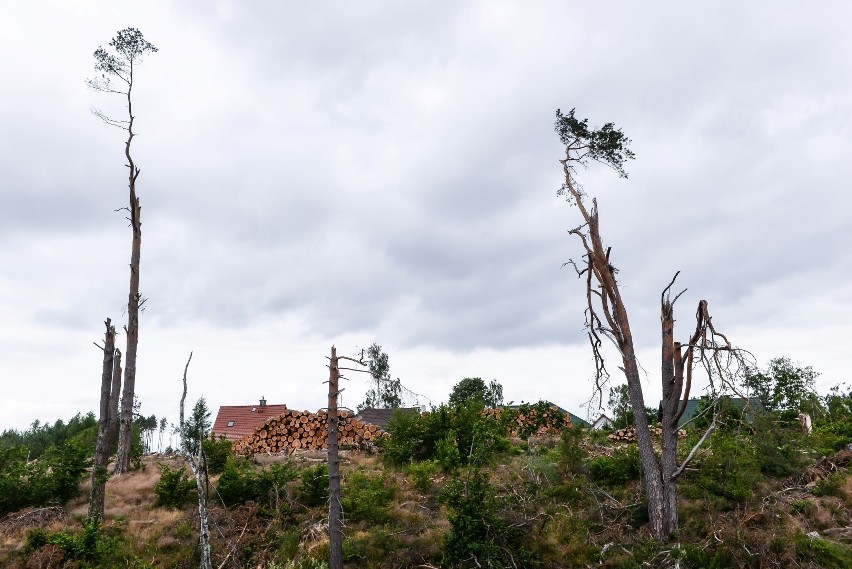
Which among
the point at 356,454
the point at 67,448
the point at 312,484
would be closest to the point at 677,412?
the point at 312,484

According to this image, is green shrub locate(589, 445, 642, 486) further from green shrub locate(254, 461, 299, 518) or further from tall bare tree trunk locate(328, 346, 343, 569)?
green shrub locate(254, 461, 299, 518)

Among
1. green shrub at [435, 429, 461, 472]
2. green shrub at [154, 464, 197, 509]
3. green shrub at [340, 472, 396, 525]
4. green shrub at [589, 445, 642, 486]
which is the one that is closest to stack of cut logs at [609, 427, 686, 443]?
green shrub at [589, 445, 642, 486]

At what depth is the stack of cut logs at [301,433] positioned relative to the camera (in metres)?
21.4

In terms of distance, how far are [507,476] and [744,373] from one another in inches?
257

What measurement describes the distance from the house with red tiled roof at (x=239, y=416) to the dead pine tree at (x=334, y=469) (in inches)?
A: 945

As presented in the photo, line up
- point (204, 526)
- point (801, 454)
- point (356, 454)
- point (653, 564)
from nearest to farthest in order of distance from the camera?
point (653, 564) < point (204, 526) < point (801, 454) < point (356, 454)

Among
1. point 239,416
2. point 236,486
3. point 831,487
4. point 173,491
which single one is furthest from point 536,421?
point 239,416

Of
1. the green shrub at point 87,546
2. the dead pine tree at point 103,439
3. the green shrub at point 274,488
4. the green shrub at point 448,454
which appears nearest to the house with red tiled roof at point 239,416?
the dead pine tree at point 103,439

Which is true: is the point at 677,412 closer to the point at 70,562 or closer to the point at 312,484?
the point at 312,484

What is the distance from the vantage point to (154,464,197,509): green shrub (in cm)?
1507

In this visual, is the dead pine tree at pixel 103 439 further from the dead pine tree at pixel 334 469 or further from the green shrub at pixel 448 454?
the green shrub at pixel 448 454

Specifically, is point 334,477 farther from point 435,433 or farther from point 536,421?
point 536,421

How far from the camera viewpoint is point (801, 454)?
14781 mm

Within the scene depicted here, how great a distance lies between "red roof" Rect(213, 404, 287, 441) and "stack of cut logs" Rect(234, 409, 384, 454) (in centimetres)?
1349
